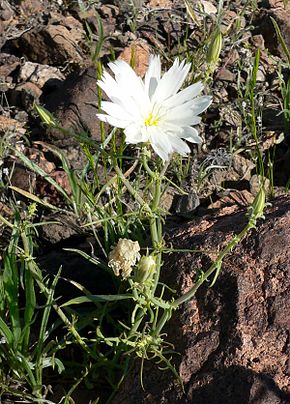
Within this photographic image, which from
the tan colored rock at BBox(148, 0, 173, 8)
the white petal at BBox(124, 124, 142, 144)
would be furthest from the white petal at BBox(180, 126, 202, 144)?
the tan colored rock at BBox(148, 0, 173, 8)

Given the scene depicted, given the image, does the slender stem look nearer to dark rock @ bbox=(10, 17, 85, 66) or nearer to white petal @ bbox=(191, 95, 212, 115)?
white petal @ bbox=(191, 95, 212, 115)

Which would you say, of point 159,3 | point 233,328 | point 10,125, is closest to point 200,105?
point 233,328

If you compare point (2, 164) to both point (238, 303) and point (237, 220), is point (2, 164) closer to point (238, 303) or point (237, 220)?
point (237, 220)

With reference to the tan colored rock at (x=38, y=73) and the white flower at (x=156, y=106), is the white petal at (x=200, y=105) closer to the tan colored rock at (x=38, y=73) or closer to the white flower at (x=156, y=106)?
the white flower at (x=156, y=106)

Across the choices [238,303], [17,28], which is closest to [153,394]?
[238,303]

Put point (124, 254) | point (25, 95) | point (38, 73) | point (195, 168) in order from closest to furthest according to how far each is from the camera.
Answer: point (124, 254)
point (195, 168)
point (25, 95)
point (38, 73)

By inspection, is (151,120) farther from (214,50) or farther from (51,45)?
(51,45)

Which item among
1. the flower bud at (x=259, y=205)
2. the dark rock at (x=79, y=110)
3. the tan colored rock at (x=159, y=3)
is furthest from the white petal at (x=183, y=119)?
the tan colored rock at (x=159, y=3)
